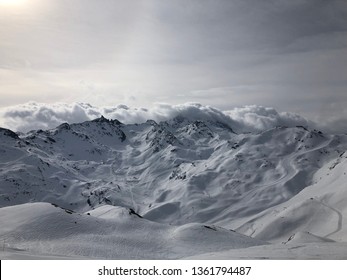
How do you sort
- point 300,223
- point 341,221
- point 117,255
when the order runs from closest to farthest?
point 117,255 → point 341,221 → point 300,223

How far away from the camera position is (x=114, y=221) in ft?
260

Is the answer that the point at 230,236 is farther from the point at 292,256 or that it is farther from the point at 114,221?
the point at 292,256

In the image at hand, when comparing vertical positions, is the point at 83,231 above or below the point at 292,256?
below

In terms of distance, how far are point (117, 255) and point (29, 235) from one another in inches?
640

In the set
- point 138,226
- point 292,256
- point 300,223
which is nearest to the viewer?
point 292,256

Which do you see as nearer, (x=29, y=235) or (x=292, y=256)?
(x=292, y=256)
